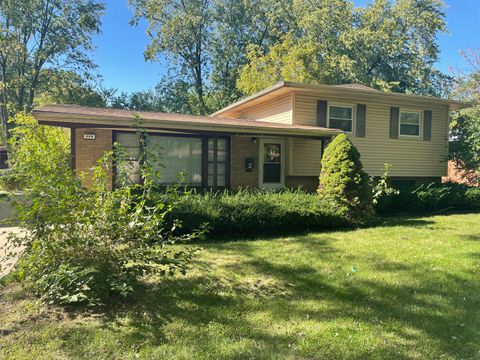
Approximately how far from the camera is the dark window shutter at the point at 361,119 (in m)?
13.2

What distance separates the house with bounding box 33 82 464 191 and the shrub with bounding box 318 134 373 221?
91.2 inches

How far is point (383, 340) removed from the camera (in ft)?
10.3

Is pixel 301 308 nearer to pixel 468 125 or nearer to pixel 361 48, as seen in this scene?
pixel 468 125

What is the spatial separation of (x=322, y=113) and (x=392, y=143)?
128 inches

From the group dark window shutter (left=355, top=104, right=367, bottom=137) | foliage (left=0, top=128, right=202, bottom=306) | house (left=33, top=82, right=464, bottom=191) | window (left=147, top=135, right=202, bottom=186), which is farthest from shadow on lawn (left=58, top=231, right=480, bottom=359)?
dark window shutter (left=355, top=104, right=367, bottom=137)

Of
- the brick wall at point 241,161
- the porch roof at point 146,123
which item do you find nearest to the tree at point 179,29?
the brick wall at point 241,161

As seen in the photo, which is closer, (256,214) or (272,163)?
(256,214)

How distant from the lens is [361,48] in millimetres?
26828

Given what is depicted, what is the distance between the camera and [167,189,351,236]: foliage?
6.97 m

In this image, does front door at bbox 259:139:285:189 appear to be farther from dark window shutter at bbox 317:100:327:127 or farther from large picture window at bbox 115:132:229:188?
dark window shutter at bbox 317:100:327:127

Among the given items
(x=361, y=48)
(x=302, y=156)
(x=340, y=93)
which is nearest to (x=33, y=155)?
(x=302, y=156)

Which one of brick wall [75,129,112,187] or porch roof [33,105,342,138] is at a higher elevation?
porch roof [33,105,342,138]

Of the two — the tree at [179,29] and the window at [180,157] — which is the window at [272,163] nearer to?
the window at [180,157]

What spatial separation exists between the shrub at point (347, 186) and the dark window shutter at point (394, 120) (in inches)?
225
